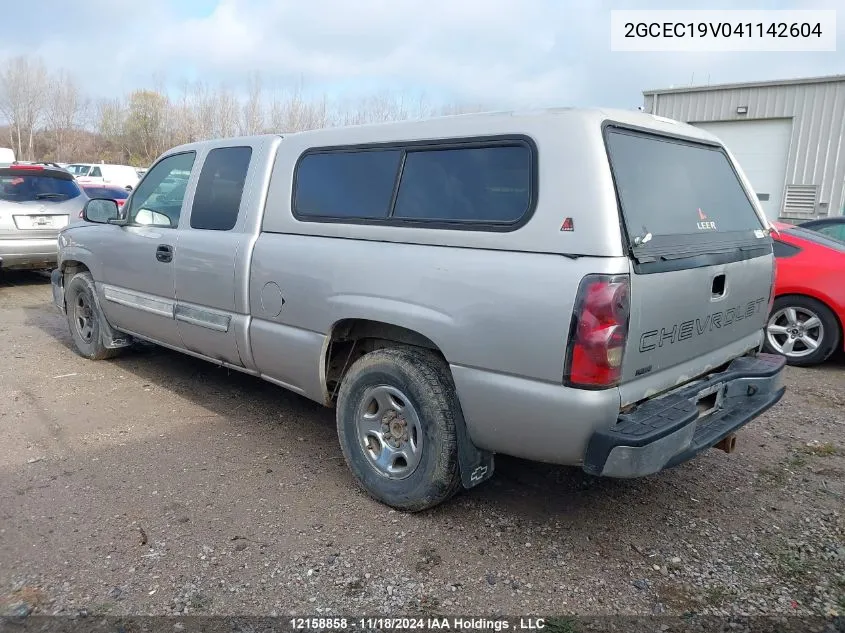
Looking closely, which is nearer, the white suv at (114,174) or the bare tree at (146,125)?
the white suv at (114,174)

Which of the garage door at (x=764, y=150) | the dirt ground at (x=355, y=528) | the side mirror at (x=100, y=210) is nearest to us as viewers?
the dirt ground at (x=355, y=528)

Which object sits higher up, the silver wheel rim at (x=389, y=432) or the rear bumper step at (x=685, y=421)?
the rear bumper step at (x=685, y=421)

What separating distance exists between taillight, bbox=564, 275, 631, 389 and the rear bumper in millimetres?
8508

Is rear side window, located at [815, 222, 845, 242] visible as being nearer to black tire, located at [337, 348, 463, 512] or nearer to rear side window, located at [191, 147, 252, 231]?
black tire, located at [337, 348, 463, 512]

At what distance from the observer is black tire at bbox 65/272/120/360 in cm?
573

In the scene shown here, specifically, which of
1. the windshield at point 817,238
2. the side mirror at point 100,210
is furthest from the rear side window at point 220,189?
the windshield at point 817,238

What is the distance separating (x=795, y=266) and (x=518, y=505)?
4142mm

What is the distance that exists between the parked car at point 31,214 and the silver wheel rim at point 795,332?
908cm

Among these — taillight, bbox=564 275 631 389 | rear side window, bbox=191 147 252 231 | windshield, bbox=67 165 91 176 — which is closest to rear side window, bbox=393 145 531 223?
taillight, bbox=564 275 631 389

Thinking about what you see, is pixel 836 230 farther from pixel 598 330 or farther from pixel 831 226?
pixel 598 330

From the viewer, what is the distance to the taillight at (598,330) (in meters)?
2.54

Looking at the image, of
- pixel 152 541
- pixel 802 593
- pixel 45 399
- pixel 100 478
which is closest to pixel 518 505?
pixel 802 593

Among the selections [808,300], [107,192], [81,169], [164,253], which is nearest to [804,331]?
[808,300]

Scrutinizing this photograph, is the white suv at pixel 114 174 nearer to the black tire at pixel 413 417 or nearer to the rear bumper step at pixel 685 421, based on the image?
the black tire at pixel 413 417
